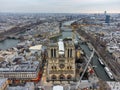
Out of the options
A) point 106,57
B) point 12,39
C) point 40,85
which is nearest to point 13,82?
point 40,85

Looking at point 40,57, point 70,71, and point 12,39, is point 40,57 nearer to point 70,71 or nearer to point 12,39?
point 70,71

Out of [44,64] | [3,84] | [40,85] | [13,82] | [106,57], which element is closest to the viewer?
[3,84]

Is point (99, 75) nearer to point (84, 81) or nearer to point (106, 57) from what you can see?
point (84, 81)

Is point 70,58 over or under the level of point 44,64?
over

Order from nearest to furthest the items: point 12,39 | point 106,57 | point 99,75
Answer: point 99,75 → point 106,57 → point 12,39

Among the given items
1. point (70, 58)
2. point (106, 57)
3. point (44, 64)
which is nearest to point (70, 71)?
point (70, 58)

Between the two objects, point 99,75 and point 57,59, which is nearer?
point 57,59
